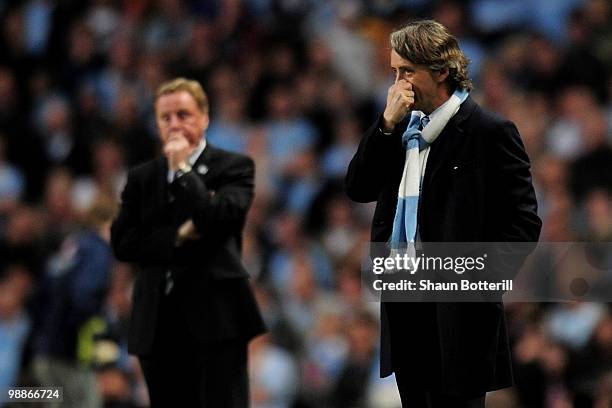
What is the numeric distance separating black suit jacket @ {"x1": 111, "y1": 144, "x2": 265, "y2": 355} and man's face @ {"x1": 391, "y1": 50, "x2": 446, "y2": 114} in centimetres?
134

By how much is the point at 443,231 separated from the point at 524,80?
245 inches

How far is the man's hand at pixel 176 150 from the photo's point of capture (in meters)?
5.85

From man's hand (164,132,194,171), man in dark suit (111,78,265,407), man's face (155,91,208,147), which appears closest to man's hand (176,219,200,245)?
man in dark suit (111,78,265,407)

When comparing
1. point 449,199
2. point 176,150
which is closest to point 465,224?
point 449,199

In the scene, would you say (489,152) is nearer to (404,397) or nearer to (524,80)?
(404,397)

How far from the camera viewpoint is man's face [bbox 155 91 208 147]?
6.00 meters

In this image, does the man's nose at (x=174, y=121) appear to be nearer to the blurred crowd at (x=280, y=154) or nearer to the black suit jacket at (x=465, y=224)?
the black suit jacket at (x=465, y=224)

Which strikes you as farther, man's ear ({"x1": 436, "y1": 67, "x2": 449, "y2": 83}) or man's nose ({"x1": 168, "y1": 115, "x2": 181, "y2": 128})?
man's nose ({"x1": 168, "y1": 115, "x2": 181, "y2": 128})

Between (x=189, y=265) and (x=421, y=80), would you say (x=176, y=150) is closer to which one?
(x=189, y=265)

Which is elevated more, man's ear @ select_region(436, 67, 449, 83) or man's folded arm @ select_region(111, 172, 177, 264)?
man's ear @ select_region(436, 67, 449, 83)

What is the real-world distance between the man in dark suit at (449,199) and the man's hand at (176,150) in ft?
4.39

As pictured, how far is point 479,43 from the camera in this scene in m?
11.2

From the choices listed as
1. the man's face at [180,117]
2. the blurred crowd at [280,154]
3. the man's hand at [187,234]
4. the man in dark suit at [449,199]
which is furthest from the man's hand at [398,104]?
the blurred crowd at [280,154]

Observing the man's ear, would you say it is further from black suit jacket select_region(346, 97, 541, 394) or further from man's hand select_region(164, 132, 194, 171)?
man's hand select_region(164, 132, 194, 171)
